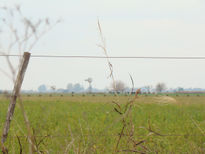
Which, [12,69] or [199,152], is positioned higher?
[12,69]

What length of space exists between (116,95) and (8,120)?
937mm

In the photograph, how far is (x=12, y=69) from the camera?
1206 millimetres

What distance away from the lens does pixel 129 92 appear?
1.87 metres

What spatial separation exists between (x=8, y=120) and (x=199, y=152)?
188 centimetres

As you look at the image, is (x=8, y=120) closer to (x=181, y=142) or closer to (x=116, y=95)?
(x=116, y=95)

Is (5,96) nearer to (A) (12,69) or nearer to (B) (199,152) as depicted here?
(A) (12,69)

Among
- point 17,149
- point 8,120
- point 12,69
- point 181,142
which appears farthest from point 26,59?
point 181,142

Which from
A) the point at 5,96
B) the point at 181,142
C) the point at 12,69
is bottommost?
the point at 181,142

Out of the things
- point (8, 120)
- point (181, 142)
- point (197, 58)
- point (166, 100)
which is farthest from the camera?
point (181, 142)

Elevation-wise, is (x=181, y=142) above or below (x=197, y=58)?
below

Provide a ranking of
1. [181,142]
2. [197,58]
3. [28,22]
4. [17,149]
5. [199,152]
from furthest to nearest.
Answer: [181,142] → [17,149] → [197,58] → [199,152] → [28,22]

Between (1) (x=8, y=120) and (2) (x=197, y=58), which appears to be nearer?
(1) (x=8, y=120)

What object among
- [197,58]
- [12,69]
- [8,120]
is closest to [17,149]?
[8,120]

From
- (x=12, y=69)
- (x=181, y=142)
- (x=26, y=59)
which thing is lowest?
(x=181, y=142)
